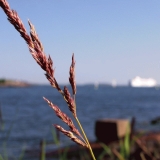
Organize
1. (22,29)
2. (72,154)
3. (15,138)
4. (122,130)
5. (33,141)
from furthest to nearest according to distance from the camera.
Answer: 1. (15,138)
2. (33,141)
3. (72,154)
4. (122,130)
5. (22,29)

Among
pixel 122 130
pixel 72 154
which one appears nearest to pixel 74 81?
pixel 122 130

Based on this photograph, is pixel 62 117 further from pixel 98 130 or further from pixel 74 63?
pixel 98 130

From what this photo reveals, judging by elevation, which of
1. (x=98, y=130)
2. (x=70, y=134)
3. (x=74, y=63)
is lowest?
(x=98, y=130)

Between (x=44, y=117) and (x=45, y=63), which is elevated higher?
(x=45, y=63)

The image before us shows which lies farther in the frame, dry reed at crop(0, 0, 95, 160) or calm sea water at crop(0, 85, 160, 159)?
calm sea water at crop(0, 85, 160, 159)

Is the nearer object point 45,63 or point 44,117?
point 45,63

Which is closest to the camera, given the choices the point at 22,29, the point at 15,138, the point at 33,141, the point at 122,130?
the point at 22,29

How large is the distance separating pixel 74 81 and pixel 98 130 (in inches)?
265

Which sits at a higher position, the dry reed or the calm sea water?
the dry reed

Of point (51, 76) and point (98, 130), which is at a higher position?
point (51, 76)

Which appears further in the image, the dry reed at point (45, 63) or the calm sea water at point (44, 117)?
the calm sea water at point (44, 117)

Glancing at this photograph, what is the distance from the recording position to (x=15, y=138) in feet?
99.4

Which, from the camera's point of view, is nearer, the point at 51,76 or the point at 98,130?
the point at 51,76

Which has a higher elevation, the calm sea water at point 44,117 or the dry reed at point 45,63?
the dry reed at point 45,63
